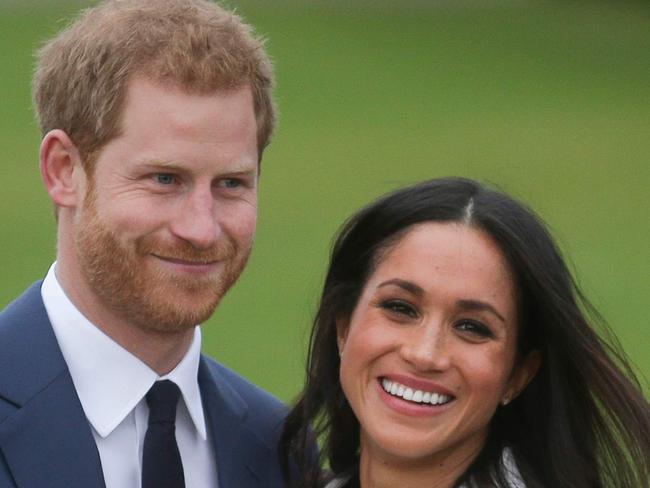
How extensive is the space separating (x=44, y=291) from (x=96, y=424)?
398mm

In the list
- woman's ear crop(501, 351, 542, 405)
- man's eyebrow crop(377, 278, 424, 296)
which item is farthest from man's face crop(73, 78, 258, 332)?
woman's ear crop(501, 351, 542, 405)

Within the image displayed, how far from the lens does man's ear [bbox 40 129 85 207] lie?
181 inches

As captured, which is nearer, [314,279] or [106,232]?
[106,232]

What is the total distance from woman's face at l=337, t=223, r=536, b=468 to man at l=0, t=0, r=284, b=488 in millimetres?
410

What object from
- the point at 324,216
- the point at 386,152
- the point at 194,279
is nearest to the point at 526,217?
the point at 194,279

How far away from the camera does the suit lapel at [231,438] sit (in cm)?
482

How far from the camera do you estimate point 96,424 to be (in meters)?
4.52

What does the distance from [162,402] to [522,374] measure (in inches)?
38.8

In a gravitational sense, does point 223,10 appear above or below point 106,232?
above

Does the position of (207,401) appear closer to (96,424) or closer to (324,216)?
(96,424)

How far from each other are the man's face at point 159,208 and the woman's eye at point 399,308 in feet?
1.52

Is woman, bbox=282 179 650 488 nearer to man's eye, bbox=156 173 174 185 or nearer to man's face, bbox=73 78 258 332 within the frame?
man's face, bbox=73 78 258 332

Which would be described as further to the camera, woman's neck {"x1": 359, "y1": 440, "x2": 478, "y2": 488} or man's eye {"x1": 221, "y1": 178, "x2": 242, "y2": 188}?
woman's neck {"x1": 359, "y1": 440, "x2": 478, "y2": 488}

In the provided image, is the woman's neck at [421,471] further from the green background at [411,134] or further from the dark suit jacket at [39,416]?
the green background at [411,134]
